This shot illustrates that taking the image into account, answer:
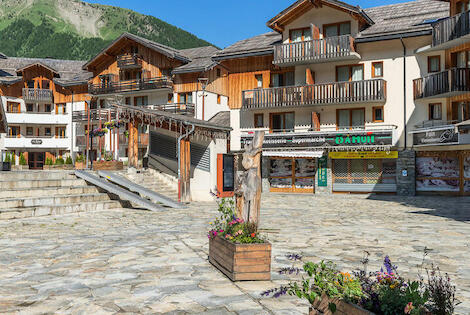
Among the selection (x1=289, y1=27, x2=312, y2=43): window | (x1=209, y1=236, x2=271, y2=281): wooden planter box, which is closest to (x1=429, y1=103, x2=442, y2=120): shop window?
(x1=289, y1=27, x2=312, y2=43): window

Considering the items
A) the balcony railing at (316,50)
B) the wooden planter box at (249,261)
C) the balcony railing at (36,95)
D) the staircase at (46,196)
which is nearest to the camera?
the wooden planter box at (249,261)

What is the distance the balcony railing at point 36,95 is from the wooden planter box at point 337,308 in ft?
165

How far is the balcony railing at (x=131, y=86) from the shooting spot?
39.2 metres

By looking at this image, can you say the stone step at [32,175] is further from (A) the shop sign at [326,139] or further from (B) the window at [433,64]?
(B) the window at [433,64]

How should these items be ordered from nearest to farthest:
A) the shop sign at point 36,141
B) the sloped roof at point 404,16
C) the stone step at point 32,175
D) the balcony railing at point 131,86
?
the stone step at point 32,175 < the sloped roof at point 404,16 < the balcony railing at point 131,86 < the shop sign at point 36,141

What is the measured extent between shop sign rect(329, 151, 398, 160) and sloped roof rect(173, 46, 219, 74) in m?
13.0

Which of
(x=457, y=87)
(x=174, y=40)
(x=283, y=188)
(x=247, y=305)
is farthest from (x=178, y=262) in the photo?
(x=174, y=40)

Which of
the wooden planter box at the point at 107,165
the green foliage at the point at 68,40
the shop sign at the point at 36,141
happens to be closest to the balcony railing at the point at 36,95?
the shop sign at the point at 36,141

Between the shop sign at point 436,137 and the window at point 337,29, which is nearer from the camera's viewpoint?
the shop sign at point 436,137

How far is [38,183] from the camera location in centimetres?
1761

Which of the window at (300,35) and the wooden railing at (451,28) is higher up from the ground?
the window at (300,35)


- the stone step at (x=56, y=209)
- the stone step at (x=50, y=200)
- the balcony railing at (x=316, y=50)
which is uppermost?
the balcony railing at (x=316, y=50)

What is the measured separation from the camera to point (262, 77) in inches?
1225

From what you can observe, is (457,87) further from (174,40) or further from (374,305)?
(174,40)
